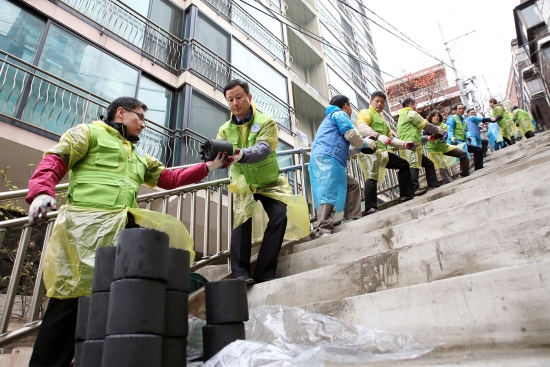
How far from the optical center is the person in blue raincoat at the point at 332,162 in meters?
3.53

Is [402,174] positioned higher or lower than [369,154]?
lower

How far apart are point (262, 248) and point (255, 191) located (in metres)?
0.44

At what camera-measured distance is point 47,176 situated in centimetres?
173

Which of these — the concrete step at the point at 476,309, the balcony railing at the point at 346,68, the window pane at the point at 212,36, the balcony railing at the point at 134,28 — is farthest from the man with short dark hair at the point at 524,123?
the concrete step at the point at 476,309

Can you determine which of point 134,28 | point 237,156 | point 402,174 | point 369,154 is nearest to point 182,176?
point 237,156

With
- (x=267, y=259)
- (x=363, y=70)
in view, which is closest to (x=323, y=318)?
(x=267, y=259)

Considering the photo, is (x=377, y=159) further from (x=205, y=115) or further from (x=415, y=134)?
(x=205, y=115)

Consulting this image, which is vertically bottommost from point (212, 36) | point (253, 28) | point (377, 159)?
point (377, 159)

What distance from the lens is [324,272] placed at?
6.99 feet

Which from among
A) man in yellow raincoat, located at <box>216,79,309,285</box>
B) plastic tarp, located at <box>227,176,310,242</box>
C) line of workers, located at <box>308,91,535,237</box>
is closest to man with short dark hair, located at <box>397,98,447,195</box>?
line of workers, located at <box>308,91,535,237</box>

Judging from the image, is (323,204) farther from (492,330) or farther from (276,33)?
(276,33)

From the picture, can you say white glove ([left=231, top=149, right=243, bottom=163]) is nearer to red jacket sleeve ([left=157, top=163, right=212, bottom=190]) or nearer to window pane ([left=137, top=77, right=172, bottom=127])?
red jacket sleeve ([left=157, top=163, right=212, bottom=190])

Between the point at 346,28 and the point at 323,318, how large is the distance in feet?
A: 58.8

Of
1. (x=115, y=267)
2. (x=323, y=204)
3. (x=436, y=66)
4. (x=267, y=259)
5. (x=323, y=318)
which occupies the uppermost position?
(x=436, y=66)
